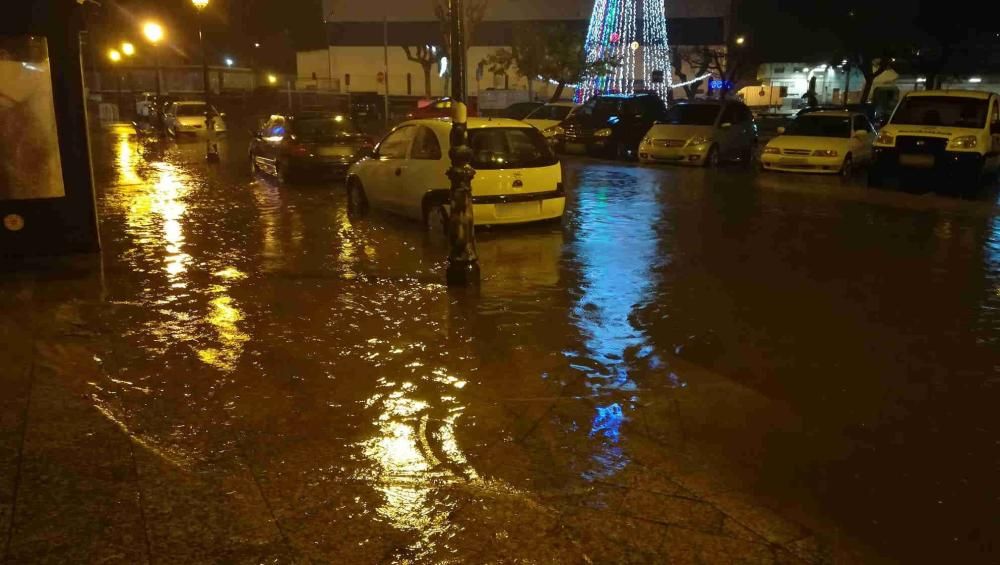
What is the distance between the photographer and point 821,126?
19609mm

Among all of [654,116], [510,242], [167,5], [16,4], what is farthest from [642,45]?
[16,4]

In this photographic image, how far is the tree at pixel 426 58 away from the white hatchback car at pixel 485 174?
4146 cm

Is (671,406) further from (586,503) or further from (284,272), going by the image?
(284,272)

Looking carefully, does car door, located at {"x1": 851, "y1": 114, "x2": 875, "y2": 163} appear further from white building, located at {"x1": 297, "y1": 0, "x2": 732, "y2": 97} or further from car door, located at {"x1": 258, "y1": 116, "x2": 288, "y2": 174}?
white building, located at {"x1": 297, "y1": 0, "x2": 732, "y2": 97}

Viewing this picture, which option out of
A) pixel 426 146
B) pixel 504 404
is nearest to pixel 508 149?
pixel 426 146

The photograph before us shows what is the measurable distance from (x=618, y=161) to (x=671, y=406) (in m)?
18.4

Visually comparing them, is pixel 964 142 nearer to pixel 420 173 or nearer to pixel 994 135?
pixel 994 135

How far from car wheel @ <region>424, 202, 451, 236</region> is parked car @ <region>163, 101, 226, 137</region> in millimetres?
23344

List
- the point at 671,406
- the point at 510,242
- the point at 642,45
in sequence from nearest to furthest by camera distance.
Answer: the point at 671,406 < the point at 510,242 < the point at 642,45

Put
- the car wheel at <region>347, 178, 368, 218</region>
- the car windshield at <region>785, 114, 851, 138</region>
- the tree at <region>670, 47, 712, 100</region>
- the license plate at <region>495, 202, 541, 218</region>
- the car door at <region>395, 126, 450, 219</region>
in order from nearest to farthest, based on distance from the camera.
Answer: the license plate at <region>495, 202, 541, 218</region>
the car door at <region>395, 126, 450, 219</region>
the car wheel at <region>347, 178, 368, 218</region>
the car windshield at <region>785, 114, 851, 138</region>
the tree at <region>670, 47, 712, 100</region>

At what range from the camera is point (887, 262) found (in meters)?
9.84

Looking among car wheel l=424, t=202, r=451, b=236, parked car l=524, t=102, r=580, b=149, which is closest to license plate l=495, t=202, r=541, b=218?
car wheel l=424, t=202, r=451, b=236

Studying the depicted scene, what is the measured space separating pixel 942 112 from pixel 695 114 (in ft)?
21.0

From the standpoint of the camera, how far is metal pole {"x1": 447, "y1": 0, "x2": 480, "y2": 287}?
7789mm
